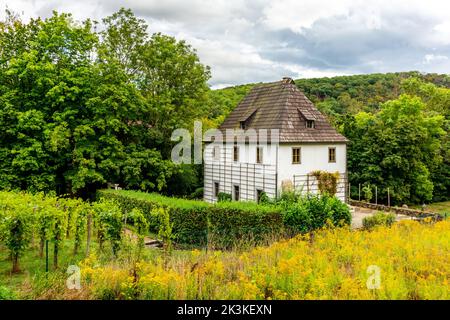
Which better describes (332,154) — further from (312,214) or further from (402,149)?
(312,214)

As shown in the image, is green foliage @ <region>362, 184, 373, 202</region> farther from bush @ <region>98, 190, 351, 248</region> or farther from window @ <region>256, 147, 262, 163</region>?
bush @ <region>98, 190, 351, 248</region>

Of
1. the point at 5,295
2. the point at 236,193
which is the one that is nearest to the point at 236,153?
the point at 236,193

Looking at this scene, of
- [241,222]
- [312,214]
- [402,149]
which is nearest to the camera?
[241,222]

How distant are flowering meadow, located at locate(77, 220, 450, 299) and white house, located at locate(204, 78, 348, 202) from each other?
13810 millimetres

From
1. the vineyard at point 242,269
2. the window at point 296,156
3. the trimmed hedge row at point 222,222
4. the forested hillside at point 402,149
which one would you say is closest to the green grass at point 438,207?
the forested hillside at point 402,149

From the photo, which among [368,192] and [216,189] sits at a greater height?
A: [216,189]

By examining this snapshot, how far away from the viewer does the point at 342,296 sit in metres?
7.78

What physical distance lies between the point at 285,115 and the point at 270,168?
3.53 m

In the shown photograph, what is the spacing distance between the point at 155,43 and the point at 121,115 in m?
5.39

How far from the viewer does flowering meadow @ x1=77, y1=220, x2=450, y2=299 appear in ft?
26.5

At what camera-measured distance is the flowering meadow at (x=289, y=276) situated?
26.5ft

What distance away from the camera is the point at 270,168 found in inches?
979
